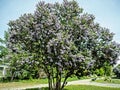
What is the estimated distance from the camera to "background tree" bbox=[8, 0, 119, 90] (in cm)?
1202

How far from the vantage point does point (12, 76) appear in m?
40.0

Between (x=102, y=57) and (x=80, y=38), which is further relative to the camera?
(x=102, y=57)

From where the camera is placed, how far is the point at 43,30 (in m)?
12.8

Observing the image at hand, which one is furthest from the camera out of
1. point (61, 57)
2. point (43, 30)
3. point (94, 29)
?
point (94, 29)

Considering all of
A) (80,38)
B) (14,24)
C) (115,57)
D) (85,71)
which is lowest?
(85,71)

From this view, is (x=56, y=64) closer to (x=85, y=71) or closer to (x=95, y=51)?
(x=85, y=71)

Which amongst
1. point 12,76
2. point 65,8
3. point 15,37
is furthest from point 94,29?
point 12,76

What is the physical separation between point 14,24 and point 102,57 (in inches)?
248

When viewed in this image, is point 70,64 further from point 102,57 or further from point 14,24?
point 14,24

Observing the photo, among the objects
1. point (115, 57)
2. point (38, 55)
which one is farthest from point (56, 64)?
point (115, 57)

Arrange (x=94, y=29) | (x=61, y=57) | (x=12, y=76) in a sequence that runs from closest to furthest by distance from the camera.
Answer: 1. (x=61, y=57)
2. (x=94, y=29)
3. (x=12, y=76)

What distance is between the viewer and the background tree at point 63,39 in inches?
473

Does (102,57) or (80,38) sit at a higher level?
(80,38)

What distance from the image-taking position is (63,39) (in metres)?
11.8
